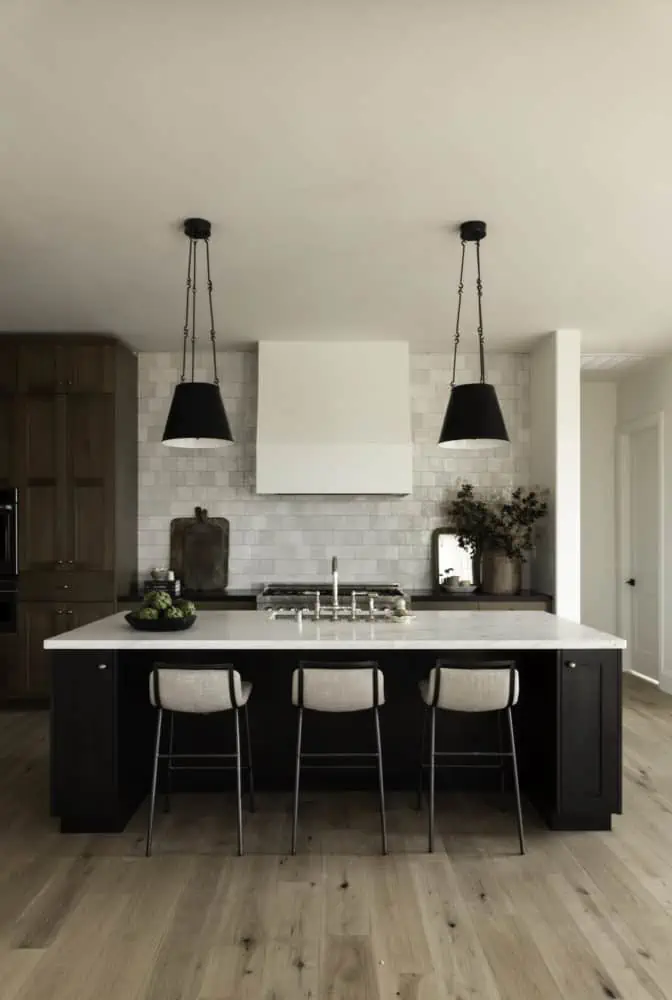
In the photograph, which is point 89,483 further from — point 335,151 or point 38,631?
point 335,151

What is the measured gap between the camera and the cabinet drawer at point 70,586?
248 inches

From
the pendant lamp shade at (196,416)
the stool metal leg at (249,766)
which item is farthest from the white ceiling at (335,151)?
the stool metal leg at (249,766)

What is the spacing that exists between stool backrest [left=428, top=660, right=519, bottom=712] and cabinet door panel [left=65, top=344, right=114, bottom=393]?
12.6 ft

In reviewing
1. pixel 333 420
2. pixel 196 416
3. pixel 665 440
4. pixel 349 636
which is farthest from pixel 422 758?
pixel 665 440

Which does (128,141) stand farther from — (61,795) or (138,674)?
(61,795)

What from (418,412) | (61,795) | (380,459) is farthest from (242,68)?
(418,412)

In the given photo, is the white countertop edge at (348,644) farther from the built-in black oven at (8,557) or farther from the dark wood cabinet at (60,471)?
the built-in black oven at (8,557)

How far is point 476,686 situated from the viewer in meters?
3.66

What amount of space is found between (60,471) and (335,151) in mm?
3842

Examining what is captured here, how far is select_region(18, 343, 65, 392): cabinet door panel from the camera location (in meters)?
6.31

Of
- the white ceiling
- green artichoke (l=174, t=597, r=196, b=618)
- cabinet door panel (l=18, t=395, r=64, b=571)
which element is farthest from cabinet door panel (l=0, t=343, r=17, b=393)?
green artichoke (l=174, t=597, r=196, b=618)

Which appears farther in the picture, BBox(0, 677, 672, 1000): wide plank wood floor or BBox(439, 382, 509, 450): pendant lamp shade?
BBox(439, 382, 509, 450): pendant lamp shade

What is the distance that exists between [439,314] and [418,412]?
1.34 metres

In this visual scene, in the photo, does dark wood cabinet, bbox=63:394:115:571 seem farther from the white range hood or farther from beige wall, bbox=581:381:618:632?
beige wall, bbox=581:381:618:632
